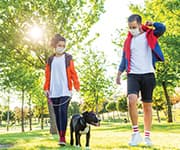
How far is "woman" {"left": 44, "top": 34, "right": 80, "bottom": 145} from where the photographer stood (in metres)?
7.44

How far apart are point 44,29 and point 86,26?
2.49 m

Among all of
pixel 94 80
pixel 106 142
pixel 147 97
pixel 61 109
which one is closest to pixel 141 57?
pixel 147 97

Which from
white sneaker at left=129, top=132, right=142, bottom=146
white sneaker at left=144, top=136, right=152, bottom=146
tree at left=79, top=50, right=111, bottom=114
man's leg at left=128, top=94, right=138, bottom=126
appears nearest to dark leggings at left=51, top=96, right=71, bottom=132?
man's leg at left=128, top=94, right=138, bottom=126

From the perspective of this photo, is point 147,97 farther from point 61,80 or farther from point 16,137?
point 16,137

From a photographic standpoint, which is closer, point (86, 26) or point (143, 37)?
point (143, 37)

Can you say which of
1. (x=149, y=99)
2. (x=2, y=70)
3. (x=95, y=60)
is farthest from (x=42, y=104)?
(x=149, y=99)

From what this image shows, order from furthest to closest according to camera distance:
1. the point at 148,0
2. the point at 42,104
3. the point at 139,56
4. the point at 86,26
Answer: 1. the point at 42,104
2. the point at 148,0
3. the point at 86,26
4. the point at 139,56

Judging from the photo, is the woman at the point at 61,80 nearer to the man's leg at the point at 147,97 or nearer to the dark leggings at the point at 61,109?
the dark leggings at the point at 61,109

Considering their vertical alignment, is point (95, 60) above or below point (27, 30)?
above

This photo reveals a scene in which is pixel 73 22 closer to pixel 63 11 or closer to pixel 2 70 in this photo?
pixel 63 11

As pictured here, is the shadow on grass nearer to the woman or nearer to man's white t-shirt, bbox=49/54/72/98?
the woman

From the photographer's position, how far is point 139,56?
657 centimetres

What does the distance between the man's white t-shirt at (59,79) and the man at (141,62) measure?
1.47m

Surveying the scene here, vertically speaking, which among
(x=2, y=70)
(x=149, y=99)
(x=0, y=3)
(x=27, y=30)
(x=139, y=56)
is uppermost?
(x=0, y=3)
